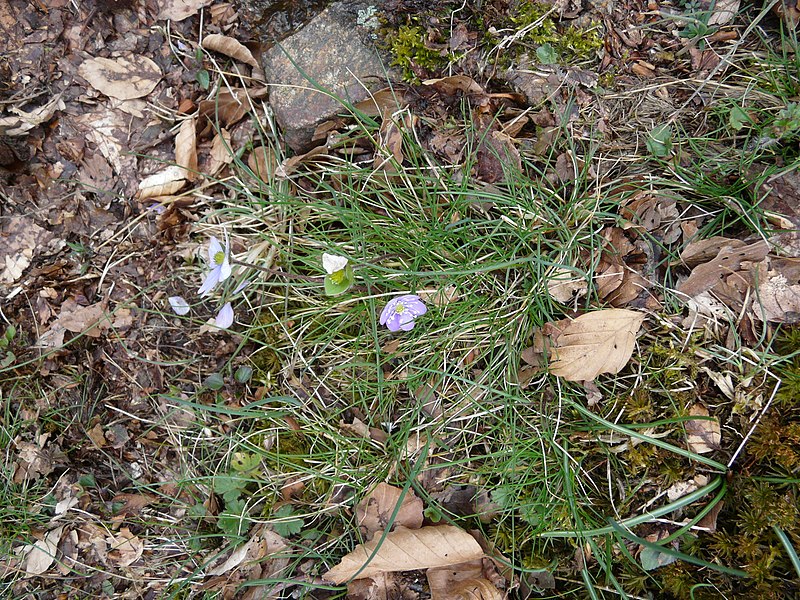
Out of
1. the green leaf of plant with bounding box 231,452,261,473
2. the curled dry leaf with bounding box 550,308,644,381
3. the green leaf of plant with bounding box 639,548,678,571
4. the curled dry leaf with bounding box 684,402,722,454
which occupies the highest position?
the curled dry leaf with bounding box 550,308,644,381

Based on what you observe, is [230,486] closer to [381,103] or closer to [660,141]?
[381,103]

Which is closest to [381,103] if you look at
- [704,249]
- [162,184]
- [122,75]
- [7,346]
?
[162,184]

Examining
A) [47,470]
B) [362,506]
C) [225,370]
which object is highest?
[225,370]

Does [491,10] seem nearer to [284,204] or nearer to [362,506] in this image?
[284,204]

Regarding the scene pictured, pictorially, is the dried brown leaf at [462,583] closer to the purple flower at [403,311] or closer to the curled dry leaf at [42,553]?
the purple flower at [403,311]

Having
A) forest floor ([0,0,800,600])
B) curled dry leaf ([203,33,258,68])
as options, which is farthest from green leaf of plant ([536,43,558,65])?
curled dry leaf ([203,33,258,68])

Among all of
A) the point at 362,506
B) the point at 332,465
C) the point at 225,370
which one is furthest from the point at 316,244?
the point at 362,506

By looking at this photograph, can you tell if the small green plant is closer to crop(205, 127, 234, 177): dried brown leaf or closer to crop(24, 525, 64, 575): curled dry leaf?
crop(24, 525, 64, 575): curled dry leaf
